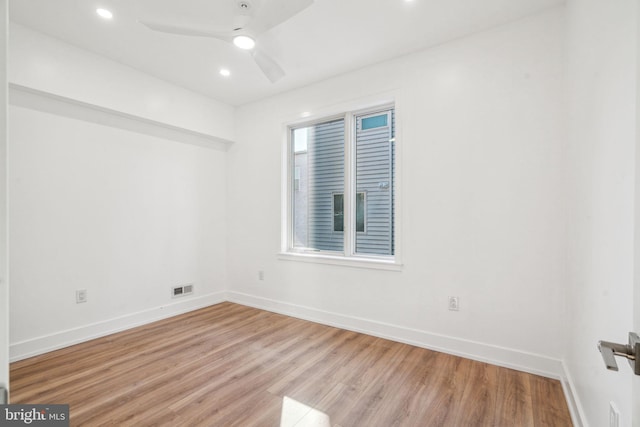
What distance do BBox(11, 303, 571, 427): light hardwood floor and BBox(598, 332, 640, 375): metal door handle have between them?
1309 mm

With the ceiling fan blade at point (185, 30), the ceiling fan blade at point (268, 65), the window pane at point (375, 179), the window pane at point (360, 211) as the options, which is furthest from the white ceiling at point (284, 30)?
the window pane at point (360, 211)

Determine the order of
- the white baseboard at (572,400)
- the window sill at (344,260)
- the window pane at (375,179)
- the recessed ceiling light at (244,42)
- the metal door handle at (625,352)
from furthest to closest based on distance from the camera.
Answer: the window pane at (375,179)
the window sill at (344,260)
the recessed ceiling light at (244,42)
the white baseboard at (572,400)
the metal door handle at (625,352)

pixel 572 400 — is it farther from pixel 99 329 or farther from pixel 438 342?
pixel 99 329

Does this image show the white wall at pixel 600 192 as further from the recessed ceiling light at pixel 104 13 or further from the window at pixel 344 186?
the recessed ceiling light at pixel 104 13

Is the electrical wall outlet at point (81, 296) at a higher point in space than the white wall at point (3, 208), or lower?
lower

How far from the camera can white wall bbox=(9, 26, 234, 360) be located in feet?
8.28

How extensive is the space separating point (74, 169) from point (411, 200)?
10.7ft

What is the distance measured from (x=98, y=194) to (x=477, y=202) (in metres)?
3.65

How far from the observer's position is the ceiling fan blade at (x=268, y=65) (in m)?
2.36

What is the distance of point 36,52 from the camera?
2.50 metres

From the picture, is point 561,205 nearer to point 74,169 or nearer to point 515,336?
point 515,336

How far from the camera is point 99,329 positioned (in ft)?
9.72

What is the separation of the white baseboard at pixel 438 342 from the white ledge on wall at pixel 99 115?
2.37 m

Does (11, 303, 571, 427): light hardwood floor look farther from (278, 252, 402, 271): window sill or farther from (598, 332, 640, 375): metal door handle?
(598, 332, 640, 375): metal door handle
